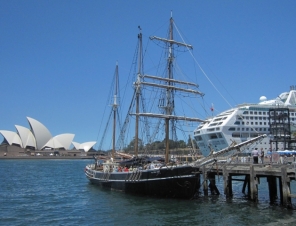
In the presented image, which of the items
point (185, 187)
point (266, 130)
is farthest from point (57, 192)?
point (266, 130)

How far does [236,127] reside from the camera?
6656 centimetres

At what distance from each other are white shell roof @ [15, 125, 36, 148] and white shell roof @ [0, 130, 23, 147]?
6.88 ft

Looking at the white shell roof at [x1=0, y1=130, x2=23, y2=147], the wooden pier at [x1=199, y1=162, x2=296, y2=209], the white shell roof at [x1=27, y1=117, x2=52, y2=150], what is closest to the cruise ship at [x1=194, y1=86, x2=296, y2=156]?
the wooden pier at [x1=199, y1=162, x2=296, y2=209]

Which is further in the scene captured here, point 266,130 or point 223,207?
point 266,130

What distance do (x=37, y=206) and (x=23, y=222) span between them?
4823mm

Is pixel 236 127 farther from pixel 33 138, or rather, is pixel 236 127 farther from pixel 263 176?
pixel 33 138

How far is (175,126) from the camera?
30359mm

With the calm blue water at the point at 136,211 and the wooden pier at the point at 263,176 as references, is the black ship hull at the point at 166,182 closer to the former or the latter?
the calm blue water at the point at 136,211

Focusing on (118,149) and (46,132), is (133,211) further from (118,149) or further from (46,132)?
(46,132)

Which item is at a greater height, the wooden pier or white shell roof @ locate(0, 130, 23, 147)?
white shell roof @ locate(0, 130, 23, 147)

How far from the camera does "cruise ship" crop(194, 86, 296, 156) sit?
65.4 m

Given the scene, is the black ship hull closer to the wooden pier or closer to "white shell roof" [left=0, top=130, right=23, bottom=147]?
the wooden pier

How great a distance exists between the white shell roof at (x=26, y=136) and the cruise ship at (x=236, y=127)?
266 feet

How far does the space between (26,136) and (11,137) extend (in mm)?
5807
